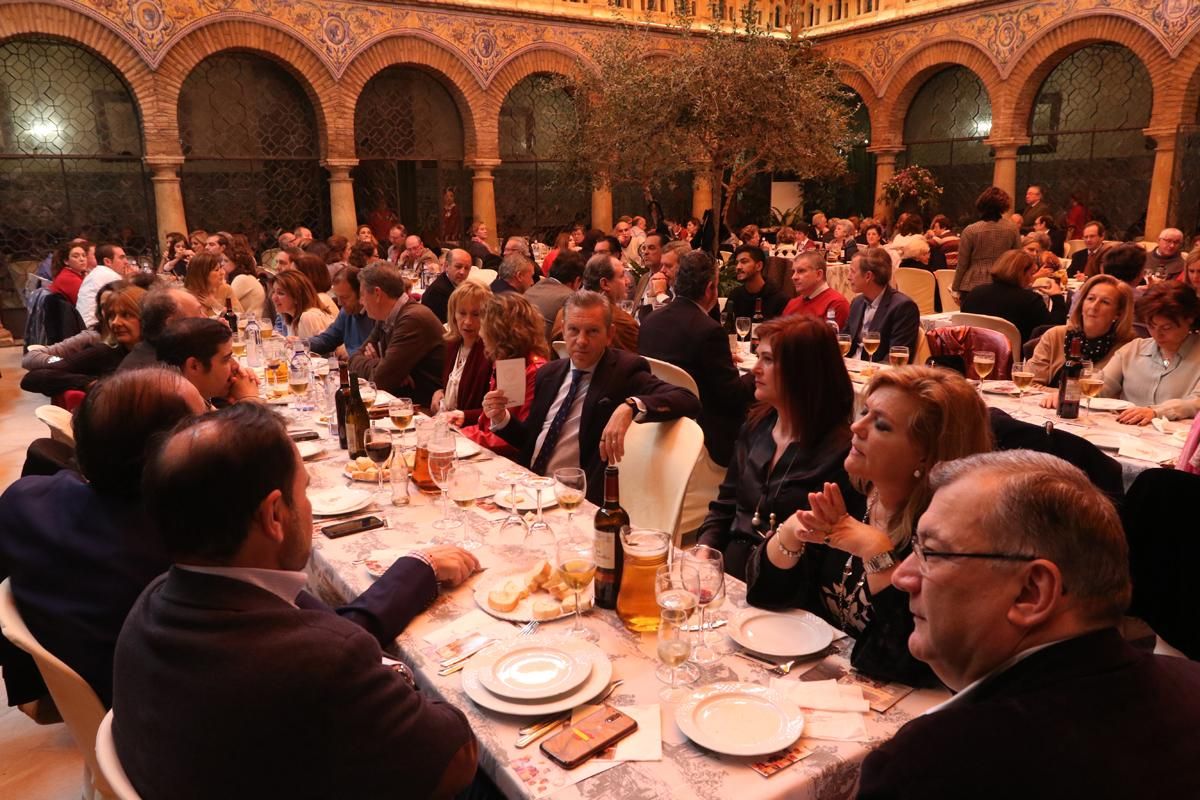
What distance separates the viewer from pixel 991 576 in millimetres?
1167

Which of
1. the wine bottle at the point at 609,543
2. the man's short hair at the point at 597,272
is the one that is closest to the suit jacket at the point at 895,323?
the man's short hair at the point at 597,272

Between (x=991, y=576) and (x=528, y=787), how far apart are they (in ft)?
2.62

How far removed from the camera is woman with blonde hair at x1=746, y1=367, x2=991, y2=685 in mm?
1825

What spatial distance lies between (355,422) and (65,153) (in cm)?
999

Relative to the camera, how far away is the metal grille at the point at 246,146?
11688mm

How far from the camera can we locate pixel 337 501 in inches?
108

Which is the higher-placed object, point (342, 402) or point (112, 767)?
point (342, 402)

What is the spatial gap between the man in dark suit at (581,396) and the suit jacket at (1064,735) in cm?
207

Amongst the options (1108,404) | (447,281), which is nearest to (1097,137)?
(447,281)

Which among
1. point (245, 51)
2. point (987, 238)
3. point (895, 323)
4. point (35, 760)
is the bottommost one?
point (35, 760)

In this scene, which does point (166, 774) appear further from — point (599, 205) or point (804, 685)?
point (599, 205)

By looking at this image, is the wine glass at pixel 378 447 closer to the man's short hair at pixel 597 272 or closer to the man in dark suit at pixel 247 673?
the man in dark suit at pixel 247 673

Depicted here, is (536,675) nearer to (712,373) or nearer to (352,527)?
(352,527)

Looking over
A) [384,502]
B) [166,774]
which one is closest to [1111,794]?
[166,774]
